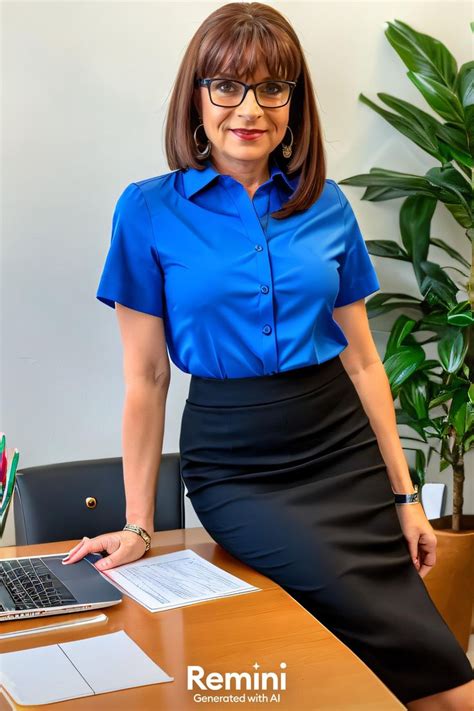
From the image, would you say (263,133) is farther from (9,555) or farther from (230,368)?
(9,555)

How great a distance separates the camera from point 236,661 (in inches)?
43.1

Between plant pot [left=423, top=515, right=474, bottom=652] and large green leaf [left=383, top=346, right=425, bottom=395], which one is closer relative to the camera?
large green leaf [left=383, top=346, right=425, bottom=395]

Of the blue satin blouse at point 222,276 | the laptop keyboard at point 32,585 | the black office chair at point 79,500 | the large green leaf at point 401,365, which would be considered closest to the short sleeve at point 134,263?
the blue satin blouse at point 222,276

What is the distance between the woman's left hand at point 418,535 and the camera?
5.72 ft

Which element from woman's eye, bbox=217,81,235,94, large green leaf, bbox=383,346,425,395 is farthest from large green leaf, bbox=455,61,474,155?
woman's eye, bbox=217,81,235,94

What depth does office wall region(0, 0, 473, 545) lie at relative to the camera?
256 centimetres

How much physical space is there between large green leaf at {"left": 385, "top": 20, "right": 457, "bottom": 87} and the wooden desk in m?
1.89

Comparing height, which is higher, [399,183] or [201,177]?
[399,183]

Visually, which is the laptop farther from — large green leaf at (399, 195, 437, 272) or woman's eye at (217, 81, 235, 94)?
large green leaf at (399, 195, 437, 272)

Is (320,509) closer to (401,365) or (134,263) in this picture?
(134,263)

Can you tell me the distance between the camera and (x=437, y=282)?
2797mm

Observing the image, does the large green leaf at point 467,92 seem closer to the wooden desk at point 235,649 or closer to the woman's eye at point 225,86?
the woman's eye at point 225,86

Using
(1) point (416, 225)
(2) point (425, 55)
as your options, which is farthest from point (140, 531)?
(2) point (425, 55)

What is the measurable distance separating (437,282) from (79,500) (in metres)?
1.47
